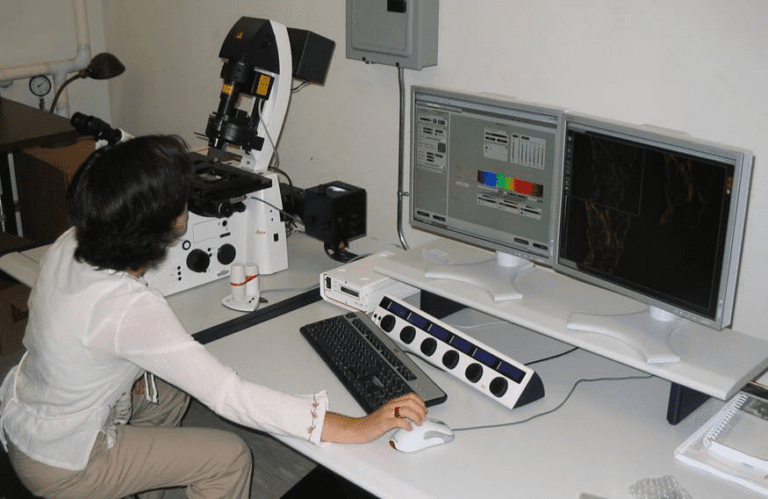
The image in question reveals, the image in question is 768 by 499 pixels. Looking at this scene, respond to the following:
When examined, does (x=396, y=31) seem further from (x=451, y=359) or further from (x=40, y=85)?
(x=40, y=85)

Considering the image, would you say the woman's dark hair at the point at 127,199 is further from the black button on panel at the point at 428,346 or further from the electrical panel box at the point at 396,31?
the electrical panel box at the point at 396,31

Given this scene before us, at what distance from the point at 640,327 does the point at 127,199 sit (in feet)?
3.39

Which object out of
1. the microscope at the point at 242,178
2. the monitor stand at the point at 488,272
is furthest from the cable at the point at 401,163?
the monitor stand at the point at 488,272

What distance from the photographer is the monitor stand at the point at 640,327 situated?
1.59m

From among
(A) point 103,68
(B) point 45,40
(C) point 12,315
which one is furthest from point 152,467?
(B) point 45,40

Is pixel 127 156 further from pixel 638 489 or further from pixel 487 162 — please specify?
pixel 638 489

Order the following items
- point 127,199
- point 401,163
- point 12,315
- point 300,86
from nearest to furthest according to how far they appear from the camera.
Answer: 1. point 127,199
2. point 401,163
3. point 300,86
4. point 12,315

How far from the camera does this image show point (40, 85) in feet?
11.2

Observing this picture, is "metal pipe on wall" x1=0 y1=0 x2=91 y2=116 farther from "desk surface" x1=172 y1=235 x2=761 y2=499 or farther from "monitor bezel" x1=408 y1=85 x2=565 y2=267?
"monitor bezel" x1=408 y1=85 x2=565 y2=267

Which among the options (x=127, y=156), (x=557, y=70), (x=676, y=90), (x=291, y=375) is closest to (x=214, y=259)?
(x=291, y=375)

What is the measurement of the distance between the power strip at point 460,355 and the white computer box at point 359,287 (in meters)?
0.08

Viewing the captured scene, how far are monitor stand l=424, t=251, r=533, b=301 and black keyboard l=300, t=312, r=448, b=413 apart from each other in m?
0.20

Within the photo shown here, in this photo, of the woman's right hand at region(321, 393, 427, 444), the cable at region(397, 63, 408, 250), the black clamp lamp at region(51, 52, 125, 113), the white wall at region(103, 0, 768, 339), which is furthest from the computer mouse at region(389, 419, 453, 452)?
the black clamp lamp at region(51, 52, 125, 113)

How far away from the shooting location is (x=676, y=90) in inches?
72.4
